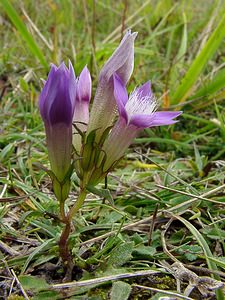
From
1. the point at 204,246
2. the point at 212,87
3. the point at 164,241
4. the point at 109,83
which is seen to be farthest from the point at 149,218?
the point at 212,87

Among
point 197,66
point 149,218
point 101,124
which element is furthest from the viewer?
point 197,66

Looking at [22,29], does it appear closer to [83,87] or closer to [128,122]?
[83,87]

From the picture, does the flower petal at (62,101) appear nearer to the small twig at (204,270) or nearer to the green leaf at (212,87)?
the small twig at (204,270)

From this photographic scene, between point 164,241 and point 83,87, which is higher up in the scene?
point 83,87

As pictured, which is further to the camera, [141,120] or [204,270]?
[204,270]

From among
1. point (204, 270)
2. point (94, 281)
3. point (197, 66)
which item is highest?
point (197, 66)

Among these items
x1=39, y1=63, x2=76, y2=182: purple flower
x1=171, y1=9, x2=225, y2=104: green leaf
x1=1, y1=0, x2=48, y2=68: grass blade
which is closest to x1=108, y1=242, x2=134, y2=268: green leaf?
x1=39, y1=63, x2=76, y2=182: purple flower

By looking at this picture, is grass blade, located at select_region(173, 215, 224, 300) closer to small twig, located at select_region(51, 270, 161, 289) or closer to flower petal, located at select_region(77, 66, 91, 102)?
small twig, located at select_region(51, 270, 161, 289)
